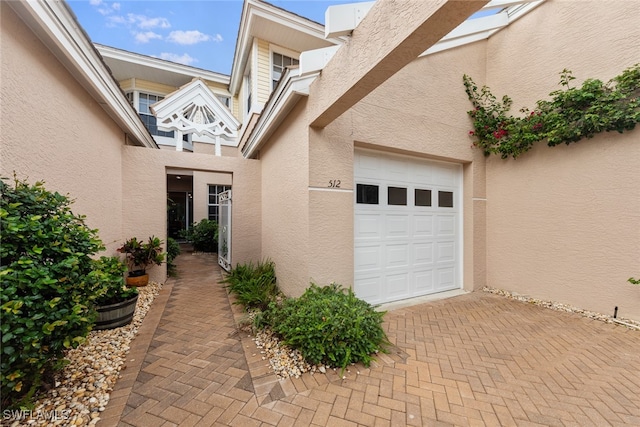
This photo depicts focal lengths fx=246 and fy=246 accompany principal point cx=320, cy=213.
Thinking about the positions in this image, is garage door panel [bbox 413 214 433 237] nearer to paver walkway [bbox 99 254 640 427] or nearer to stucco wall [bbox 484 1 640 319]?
stucco wall [bbox 484 1 640 319]

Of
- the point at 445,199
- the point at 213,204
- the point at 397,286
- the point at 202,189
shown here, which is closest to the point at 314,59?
the point at 445,199

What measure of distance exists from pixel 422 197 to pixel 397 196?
0.67 m

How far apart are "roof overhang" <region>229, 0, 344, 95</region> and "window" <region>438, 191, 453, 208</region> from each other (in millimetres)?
4935

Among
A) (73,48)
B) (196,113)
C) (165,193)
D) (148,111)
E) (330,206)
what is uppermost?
(148,111)

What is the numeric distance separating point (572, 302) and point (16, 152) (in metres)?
8.24

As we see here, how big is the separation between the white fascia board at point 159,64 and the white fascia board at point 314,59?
8.92 metres

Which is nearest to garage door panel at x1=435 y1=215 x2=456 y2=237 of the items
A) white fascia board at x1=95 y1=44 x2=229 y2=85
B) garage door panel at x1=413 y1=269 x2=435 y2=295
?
garage door panel at x1=413 y1=269 x2=435 y2=295

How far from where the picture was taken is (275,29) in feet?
24.4

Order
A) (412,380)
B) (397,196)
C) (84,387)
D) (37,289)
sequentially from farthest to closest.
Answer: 1. (397,196)
2. (412,380)
3. (84,387)
4. (37,289)

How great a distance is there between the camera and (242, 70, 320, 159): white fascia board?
371 centimetres

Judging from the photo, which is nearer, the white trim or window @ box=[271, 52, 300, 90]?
the white trim

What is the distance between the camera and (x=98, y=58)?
145 inches

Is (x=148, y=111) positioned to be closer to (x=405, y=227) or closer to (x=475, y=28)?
(x=405, y=227)

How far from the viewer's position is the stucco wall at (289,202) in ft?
13.0
